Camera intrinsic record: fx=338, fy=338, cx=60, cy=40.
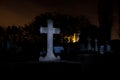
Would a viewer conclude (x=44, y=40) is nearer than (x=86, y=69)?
No

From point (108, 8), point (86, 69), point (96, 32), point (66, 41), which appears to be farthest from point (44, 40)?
point (86, 69)

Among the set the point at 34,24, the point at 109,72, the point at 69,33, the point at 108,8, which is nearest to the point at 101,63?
the point at 109,72

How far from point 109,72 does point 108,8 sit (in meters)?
19.6

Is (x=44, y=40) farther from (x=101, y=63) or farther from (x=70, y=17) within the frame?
(x=101, y=63)

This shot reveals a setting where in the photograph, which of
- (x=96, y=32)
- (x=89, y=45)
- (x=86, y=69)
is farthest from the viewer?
(x=96, y=32)

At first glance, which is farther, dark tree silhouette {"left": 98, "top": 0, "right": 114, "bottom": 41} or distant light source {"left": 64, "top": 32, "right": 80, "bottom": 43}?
distant light source {"left": 64, "top": 32, "right": 80, "bottom": 43}

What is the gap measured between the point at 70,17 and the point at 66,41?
422 inches

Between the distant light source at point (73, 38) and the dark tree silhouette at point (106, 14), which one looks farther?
the distant light source at point (73, 38)

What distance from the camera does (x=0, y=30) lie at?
57375 mm

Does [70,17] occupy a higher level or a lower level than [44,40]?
higher

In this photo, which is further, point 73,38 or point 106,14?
point 73,38

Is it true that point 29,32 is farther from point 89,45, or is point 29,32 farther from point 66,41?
point 89,45

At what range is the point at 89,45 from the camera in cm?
4244

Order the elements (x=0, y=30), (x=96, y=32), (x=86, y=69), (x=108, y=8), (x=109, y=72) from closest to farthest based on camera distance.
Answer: (x=109, y=72) → (x=86, y=69) → (x=108, y=8) → (x=96, y=32) → (x=0, y=30)
